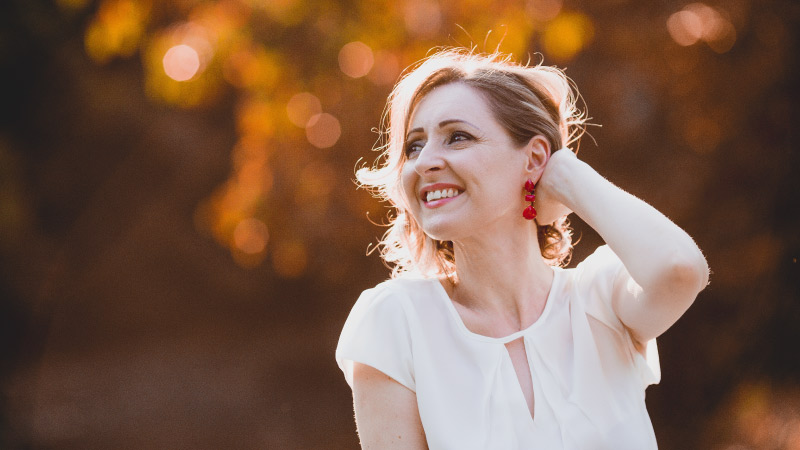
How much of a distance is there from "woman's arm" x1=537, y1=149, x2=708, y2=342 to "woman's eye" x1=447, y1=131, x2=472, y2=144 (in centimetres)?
27

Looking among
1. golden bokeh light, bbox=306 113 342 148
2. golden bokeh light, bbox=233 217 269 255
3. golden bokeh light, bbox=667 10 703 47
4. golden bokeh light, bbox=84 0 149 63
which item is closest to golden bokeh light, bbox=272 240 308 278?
golden bokeh light, bbox=233 217 269 255

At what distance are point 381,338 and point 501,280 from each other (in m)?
0.38

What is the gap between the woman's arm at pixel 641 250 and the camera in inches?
76.1

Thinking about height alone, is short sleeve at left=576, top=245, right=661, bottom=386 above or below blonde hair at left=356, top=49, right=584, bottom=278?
below

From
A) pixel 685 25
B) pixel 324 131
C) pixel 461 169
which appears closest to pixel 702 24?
pixel 685 25

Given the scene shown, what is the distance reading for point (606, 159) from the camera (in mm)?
5816

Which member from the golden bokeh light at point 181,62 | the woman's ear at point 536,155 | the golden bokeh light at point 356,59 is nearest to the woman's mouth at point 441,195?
the woman's ear at point 536,155

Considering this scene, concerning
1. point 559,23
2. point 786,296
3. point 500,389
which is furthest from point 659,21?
point 500,389

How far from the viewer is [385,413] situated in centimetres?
212

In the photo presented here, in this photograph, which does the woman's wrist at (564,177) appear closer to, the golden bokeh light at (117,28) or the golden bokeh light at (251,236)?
the golden bokeh light at (117,28)

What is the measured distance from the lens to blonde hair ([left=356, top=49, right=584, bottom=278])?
91.5 inches

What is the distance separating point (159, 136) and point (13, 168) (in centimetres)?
250

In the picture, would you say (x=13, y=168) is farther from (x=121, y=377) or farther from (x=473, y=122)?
(x=473, y=122)

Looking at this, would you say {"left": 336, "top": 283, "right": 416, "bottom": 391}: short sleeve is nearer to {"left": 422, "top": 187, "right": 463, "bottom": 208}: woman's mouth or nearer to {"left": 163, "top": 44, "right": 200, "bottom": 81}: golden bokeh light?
{"left": 422, "top": 187, "right": 463, "bottom": 208}: woman's mouth
